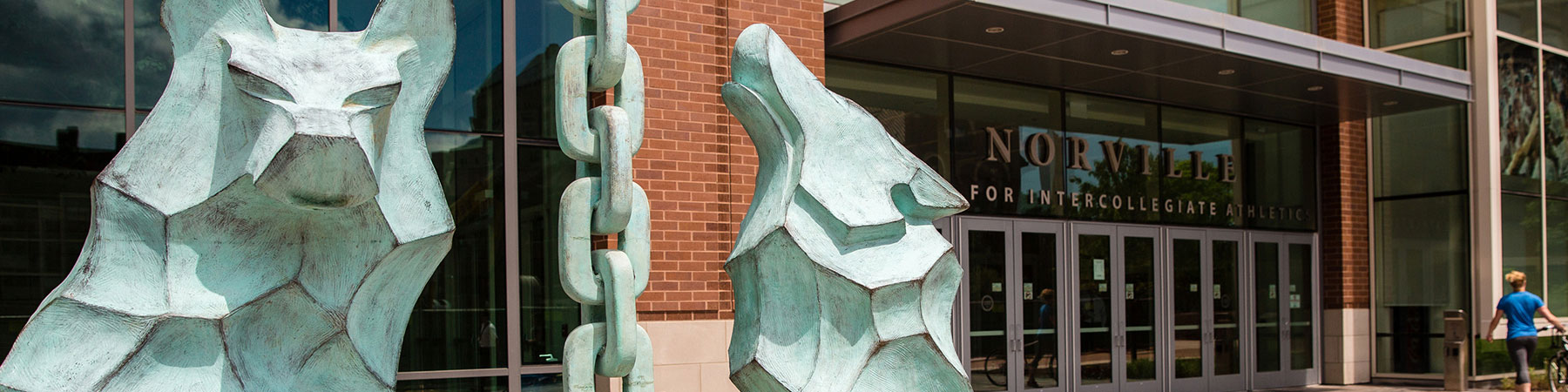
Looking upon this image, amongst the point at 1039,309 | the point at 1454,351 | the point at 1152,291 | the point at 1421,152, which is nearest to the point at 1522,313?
the point at 1454,351

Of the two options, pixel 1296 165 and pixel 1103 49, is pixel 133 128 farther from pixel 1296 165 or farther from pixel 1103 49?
pixel 1296 165

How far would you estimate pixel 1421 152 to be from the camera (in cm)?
1731

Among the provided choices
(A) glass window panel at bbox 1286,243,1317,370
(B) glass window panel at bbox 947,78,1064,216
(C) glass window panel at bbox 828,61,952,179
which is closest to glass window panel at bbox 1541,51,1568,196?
(A) glass window panel at bbox 1286,243,1317,370

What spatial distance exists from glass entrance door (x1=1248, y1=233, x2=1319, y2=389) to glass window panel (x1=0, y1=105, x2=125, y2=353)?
43.0 ft

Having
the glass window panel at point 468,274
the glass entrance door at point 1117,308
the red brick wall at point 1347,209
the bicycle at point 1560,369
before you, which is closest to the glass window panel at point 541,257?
the glass window panel at point 468,274

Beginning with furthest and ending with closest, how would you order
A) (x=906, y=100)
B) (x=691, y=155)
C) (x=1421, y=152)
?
(x=1421, y=152)
(x=906, y=100)
(x=691, y=155)

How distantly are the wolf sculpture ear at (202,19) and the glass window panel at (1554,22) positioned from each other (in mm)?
17803

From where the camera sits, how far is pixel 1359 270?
1752 cm

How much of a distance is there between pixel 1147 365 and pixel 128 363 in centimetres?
1299

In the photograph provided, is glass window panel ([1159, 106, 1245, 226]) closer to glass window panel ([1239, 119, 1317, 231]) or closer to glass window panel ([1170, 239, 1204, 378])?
glass window panel ([1239, 119, 1317, 231])

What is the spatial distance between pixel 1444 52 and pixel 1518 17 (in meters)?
1.54

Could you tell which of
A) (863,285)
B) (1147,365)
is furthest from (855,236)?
(1147,365)

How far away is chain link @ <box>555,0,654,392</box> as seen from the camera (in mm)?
4633

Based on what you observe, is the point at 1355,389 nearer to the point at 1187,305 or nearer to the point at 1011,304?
the point at 1187,305
